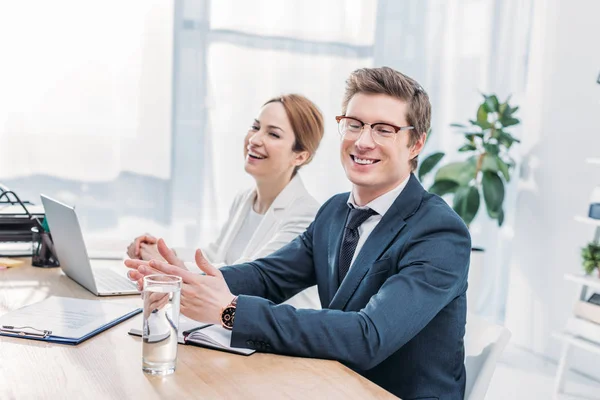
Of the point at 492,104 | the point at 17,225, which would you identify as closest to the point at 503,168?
the point at 492,104

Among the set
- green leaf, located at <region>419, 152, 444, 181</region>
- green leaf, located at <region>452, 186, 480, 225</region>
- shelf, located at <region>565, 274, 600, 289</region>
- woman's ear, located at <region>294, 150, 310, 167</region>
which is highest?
woman's ear, located at <region>294, 150, 310, 167</region>

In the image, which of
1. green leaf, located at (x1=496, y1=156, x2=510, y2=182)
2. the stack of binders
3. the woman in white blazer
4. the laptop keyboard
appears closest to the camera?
the laptop keyboard

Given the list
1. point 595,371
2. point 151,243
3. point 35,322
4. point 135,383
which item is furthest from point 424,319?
point 595,371

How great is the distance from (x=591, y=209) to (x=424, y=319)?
2.07 metres

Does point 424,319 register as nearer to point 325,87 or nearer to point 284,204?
point 284,204

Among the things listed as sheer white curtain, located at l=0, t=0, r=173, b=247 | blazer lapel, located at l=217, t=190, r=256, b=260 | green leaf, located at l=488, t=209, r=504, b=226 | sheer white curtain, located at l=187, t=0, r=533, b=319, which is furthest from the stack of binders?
green leaf, located at l=488, t=209, r=504, b=226

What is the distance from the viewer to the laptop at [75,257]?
69.6 inches

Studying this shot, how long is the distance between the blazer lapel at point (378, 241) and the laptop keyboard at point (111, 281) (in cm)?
57

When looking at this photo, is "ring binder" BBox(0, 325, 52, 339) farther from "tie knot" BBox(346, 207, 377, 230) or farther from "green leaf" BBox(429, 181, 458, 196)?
"green leaf" BBox(429, 181, 458, 196)

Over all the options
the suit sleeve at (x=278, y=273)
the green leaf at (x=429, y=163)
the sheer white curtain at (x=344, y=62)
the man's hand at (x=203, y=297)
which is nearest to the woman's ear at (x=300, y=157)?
the suit sleeve at (x=278, y=273)

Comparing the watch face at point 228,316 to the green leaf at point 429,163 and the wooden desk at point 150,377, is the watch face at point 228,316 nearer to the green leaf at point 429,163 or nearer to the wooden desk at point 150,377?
the wooden desk at point 150,377

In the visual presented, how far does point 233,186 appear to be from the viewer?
12.7 feet

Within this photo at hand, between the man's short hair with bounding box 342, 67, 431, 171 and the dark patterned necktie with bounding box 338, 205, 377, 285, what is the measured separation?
21 centimetres

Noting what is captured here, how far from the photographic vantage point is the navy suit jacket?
1.34m
